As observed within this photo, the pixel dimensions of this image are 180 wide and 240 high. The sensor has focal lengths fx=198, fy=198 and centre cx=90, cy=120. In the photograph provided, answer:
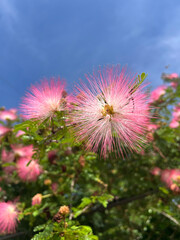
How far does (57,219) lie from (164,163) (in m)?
2.71

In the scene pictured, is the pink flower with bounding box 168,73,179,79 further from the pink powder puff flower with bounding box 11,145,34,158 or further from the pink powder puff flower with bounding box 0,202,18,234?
the pink powder puff flower with bounding box 0,202,18,234

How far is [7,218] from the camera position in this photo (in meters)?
2.13

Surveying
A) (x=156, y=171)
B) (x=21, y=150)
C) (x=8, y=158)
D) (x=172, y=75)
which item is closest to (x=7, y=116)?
(x=8, y=158)

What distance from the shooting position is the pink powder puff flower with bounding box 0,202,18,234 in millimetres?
2113

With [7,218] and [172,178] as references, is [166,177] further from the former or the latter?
[7,218]

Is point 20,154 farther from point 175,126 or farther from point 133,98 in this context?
point 175,126

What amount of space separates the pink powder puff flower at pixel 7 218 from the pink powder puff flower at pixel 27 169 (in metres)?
0.65

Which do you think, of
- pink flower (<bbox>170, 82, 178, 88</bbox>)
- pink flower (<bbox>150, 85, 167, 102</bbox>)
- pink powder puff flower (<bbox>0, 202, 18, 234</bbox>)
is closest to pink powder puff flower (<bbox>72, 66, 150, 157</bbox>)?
pink powder puff flower (<bbox>0, 202, 18, 234</bbox>)

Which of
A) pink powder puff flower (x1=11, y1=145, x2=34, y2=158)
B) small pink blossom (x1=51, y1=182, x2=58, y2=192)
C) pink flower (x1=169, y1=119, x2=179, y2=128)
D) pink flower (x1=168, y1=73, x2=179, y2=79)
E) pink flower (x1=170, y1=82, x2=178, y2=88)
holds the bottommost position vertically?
small pink blossom (x1=51, y1=182, x2=58, y2=192)

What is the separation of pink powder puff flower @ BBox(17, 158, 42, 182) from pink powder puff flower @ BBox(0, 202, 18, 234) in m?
0.65

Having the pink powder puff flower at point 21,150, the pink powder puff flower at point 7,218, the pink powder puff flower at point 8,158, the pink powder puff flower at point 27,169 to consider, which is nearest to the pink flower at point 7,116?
the pink powder puff flower at point 8,158

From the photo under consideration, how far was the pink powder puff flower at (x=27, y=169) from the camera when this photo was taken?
282cm

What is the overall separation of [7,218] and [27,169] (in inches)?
30.6

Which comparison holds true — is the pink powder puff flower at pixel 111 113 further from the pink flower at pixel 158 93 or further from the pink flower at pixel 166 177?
the pink flower at pixel 158 93
